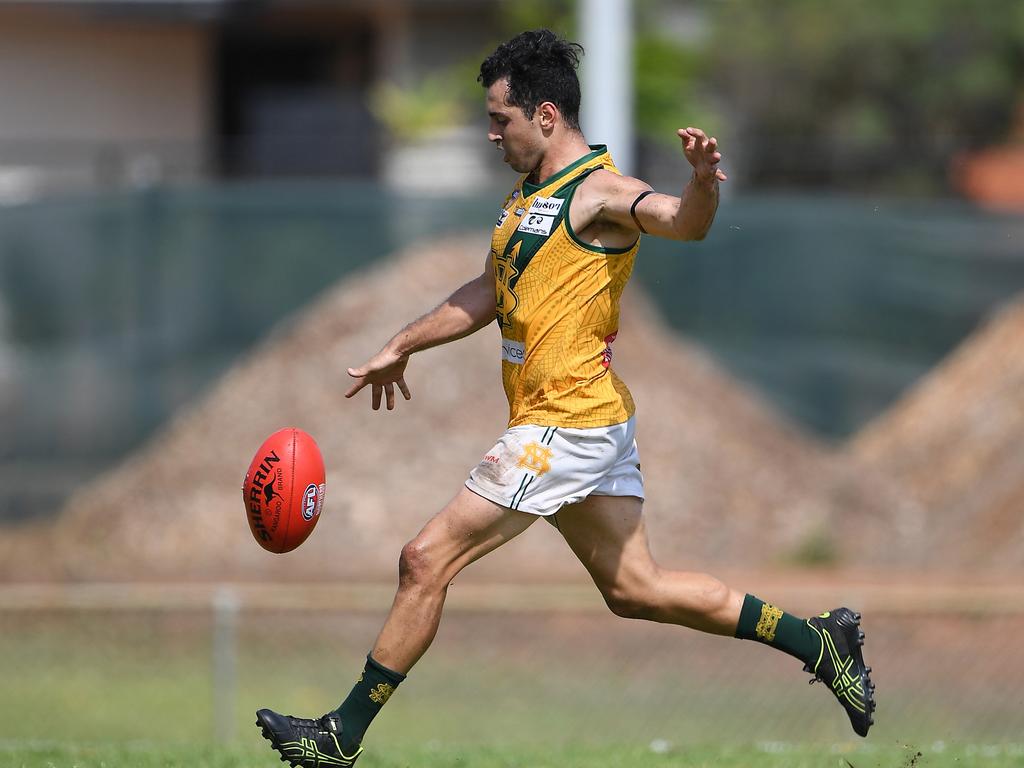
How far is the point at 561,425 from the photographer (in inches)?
200

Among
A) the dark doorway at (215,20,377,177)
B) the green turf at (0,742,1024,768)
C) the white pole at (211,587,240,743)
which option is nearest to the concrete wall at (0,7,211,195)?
the dark doorway at (215,20,377,177)

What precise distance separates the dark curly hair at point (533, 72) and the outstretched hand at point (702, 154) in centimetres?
63

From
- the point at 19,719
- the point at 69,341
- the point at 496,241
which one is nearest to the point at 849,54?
the point at 69,341

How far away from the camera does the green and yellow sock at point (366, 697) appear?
498 cm

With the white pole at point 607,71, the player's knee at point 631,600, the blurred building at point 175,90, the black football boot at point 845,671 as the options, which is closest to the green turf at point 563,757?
the black football boot at point 845,671

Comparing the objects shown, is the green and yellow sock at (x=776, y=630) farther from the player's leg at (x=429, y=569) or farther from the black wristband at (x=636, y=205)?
the black wristband at (x=636, y=205)

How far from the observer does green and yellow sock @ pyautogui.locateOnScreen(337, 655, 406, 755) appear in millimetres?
4977

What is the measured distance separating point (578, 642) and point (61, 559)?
4948mm

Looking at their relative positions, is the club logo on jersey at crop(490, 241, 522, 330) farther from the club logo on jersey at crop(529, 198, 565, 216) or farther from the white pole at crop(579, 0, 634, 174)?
the white pole at crop(579, 0, 634, 174)

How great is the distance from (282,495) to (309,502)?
→ 10cm

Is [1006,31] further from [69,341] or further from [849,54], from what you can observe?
[69,341]

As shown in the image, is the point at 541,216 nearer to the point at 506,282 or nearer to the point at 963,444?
the point at 506,282

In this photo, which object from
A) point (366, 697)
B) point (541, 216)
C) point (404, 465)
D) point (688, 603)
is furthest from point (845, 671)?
point (404, 465)

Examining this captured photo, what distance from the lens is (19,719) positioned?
10.4 m
